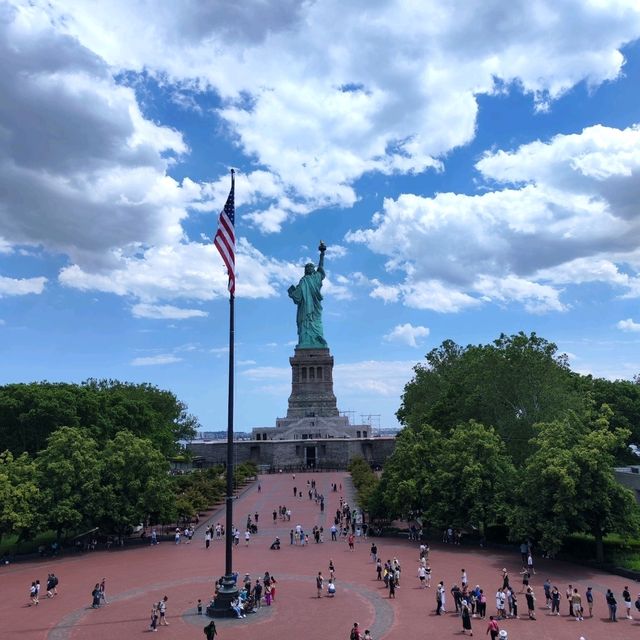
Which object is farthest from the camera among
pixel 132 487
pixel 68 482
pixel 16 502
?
pixel 132 487

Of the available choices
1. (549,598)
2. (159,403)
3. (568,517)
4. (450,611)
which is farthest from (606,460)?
(159,403)

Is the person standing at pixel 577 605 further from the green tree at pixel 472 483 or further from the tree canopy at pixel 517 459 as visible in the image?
the green tree at pixel 472 483

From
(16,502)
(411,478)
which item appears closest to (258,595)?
(411,478)

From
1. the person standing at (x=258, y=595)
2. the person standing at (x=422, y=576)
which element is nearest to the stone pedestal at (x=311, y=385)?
the person standing at (x=422, y=576)

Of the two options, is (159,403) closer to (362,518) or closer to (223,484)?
(223,484)

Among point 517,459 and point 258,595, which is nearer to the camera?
point 258,595

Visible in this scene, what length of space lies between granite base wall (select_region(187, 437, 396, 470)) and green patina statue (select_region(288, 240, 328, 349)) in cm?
1878

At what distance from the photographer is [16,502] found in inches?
1422

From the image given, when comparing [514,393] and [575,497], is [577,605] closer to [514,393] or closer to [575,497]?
[575,497]

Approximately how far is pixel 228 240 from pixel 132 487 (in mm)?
21746

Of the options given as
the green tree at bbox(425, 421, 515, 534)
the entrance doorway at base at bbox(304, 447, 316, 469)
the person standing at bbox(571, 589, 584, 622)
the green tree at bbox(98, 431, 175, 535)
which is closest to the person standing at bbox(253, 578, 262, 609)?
the person standing at bbox(571, 589, 584, 622)

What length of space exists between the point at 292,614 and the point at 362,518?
2052 cm

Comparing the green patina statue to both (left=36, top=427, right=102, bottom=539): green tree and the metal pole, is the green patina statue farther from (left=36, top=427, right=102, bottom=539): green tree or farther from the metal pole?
the metal pole

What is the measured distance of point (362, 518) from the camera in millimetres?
43562
